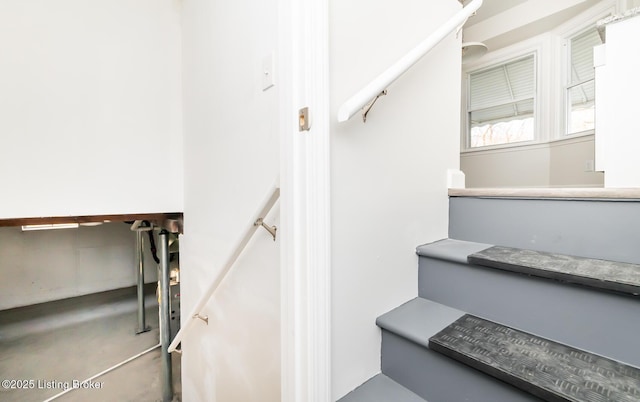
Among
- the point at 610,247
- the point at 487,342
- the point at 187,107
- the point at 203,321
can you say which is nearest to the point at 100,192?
the point at 187,107

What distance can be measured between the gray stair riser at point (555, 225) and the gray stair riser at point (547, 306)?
24cm

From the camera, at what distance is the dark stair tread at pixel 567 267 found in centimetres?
65

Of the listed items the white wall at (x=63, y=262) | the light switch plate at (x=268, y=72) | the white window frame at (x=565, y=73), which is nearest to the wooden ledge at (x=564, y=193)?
the light switch plate at (x=268, y=72)

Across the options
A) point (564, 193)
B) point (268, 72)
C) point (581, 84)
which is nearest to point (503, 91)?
point (581, 84)

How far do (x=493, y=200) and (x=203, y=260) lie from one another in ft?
4.74

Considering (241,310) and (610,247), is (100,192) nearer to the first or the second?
(241,310)

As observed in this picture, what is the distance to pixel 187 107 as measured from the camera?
5.43ft

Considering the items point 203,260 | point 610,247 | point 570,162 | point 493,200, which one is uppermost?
point 570,162

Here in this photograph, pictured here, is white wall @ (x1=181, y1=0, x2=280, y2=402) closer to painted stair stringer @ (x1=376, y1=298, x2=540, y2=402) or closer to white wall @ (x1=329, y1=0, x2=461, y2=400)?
white wall @ (x1=329, y1=0, x2=461, y2=400)

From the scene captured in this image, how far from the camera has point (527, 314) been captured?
2.63 ft

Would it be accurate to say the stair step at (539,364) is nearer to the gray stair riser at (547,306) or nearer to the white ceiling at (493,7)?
the gray stair riser at (547,306)

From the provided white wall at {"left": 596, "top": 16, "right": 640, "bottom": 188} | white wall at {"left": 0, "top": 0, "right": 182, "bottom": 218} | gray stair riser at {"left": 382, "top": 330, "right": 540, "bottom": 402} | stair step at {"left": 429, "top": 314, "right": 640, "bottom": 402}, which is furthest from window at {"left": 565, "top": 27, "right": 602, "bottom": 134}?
white wall at {"left": 0, "top": 0, "right": 182, "bottom": 218}

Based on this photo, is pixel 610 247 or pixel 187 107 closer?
pixel 610 247

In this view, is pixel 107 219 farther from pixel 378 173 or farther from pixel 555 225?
pixel 555 225
